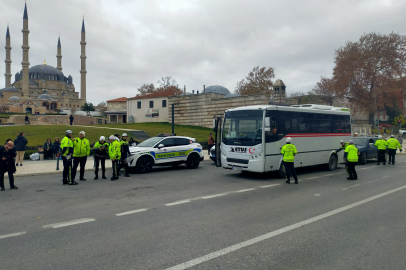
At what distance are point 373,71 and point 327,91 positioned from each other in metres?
8.49

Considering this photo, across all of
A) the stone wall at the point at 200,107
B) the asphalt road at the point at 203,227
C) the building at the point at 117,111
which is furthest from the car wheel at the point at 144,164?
the building at the point at 117,111

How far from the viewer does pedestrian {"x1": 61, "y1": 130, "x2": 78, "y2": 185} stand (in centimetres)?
1094

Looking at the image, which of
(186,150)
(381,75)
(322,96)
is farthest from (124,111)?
(186,150)

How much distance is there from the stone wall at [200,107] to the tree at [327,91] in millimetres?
15541

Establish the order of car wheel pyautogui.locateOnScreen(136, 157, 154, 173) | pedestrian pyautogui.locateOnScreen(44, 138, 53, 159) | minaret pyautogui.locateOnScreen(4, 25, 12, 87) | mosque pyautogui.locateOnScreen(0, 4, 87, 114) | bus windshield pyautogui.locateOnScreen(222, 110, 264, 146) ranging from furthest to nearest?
minaret pyautogui.locateOnScreen(4, 25, 12, 87)
mosque pyautogui.locateOnScreen(0, 4, 87, 114)
pedestrian pyautogui.locateOnScreen(44, 138, 53, 159)
car wheel pyautogui.locateOnScreen(136, 157, 154, 173)
bus windshield pyautogui.locateOnScreen(222, 110, 264, 146)

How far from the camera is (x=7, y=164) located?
390 inches

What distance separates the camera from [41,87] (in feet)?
376

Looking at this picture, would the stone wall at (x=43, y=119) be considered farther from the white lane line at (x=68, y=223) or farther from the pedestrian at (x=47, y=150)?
the white lane line at (x=68, y=223)

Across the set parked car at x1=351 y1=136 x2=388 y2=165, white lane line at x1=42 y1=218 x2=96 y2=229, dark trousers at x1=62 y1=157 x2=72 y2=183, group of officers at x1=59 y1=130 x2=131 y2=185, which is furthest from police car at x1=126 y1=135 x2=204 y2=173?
parked car at x1=351 y1=136 x2=388 y2=165

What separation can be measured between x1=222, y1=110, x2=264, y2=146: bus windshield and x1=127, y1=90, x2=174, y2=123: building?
35.2m

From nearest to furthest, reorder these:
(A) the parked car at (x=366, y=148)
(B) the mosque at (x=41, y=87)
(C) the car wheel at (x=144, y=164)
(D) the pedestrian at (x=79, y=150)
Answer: (D) the pedestrian at (x=79, y=150) < (C) the car wheel at (x=144, y=164) < (A) the parked car at (x=366, y=148) < (B) the mosque at (x=41, y=87)

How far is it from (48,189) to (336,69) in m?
44.2

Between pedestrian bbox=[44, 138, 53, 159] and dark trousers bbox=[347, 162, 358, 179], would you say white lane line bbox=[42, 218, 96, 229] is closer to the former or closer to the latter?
dark trousers bbox=[347, 162, 358, 179]

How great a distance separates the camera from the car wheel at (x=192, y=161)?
15977 mm
